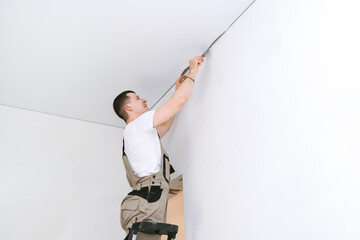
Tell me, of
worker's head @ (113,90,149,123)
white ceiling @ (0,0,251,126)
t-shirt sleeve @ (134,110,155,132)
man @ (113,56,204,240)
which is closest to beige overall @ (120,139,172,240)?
man @ (113,56,204,240)

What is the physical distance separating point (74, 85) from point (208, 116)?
118 centimetres

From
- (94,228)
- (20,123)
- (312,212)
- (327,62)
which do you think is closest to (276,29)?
(327,62)

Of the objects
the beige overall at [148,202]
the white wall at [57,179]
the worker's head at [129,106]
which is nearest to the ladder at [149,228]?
the beige overall at [148,202]

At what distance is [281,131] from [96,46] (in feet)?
4.57

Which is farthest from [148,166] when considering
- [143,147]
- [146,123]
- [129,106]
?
[129,106]

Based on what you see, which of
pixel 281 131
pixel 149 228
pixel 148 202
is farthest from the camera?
pixel 148 202

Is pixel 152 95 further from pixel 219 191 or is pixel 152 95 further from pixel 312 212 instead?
pixel 312 212

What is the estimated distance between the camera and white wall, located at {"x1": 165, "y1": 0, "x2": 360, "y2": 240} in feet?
3.39

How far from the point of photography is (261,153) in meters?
1.37

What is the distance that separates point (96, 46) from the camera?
6.74 ft

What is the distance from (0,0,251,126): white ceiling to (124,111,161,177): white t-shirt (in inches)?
23.2

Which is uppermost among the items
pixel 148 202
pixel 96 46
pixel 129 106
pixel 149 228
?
pixel 96 46

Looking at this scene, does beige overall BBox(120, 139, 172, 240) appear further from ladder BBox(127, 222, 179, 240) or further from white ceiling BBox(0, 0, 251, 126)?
white ceiling BBox(0, 0, 251, 126)

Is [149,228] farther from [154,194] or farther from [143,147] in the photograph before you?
[143,147]
